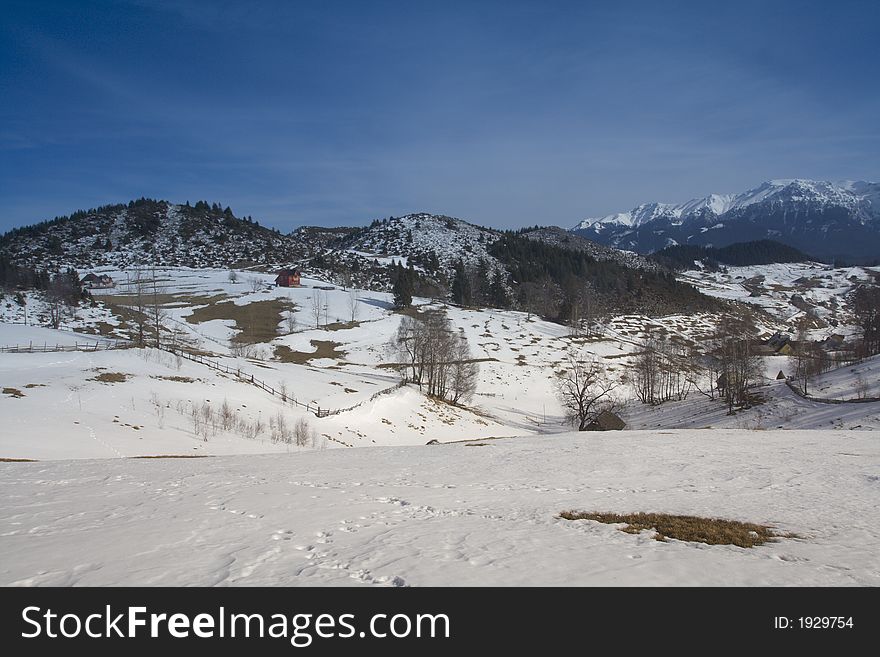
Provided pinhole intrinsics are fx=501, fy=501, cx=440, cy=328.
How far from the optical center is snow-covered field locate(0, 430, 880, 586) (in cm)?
846

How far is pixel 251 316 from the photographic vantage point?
130375 millimetres

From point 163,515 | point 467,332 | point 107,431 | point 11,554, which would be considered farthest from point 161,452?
point 467,332

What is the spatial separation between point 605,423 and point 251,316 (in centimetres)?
10039

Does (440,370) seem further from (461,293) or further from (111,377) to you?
(461,293)

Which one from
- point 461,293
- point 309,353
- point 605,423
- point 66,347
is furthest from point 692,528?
point 461,293

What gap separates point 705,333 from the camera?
157m

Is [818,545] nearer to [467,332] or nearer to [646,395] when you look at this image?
[646,395]

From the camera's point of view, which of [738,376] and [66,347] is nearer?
[66,347]

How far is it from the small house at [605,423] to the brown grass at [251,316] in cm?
7462

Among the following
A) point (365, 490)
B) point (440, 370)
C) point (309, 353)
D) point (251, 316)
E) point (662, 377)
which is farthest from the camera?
point (251, 316)

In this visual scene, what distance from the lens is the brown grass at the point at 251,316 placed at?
11371 centimetres

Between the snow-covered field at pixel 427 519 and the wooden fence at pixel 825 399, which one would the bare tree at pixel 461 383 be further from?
the snow-covered field at pixel 427 519

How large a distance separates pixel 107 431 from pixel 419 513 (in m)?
29.1

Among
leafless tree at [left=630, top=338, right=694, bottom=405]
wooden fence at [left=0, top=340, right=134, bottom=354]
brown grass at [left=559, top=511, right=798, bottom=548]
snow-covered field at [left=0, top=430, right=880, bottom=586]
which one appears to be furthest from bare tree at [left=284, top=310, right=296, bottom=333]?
brown grass at [left=559, top=511, right=798, bottom=548]
